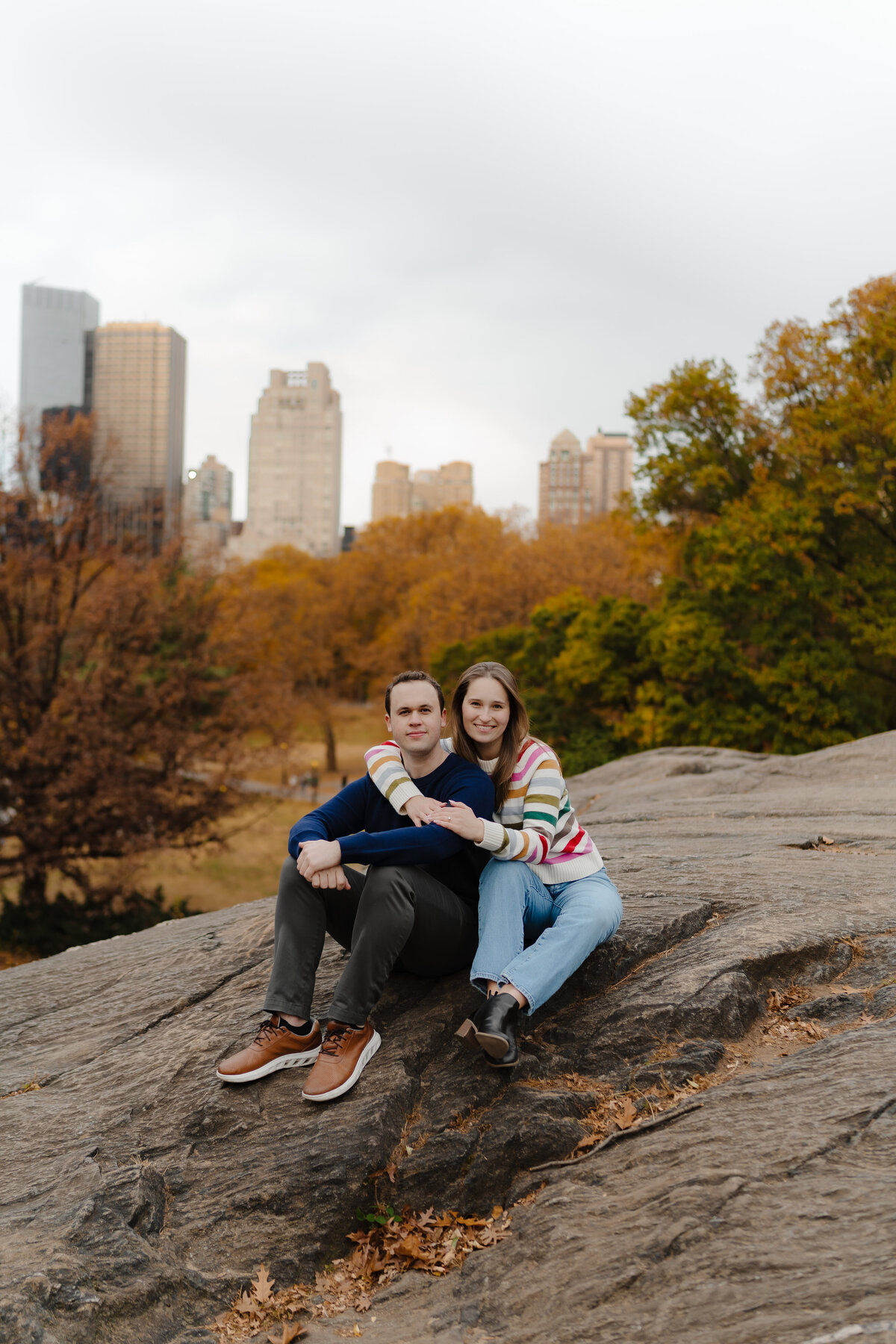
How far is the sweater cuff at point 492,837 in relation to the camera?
3.91 meters

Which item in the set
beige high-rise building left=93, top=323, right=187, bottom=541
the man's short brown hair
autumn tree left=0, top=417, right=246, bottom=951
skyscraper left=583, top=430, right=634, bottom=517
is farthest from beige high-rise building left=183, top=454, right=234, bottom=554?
skyscraper left=583, top=430, right=634, bottom=517

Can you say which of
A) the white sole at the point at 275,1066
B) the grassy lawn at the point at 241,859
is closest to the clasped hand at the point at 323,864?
the white sole at the point at 275,1066

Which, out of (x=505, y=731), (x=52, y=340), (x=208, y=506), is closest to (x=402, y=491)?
(x=208, y=506)

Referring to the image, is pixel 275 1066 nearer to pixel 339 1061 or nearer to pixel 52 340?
pixel 339 1061

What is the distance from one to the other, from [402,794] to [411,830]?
0.24 m

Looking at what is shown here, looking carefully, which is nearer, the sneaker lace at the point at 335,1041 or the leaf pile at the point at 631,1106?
the leaf pile at the point at 631,1106

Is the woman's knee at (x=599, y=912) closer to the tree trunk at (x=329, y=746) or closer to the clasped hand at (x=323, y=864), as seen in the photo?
the clasped hand at (x=323, y=864)

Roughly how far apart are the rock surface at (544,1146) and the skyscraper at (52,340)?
67309 mm

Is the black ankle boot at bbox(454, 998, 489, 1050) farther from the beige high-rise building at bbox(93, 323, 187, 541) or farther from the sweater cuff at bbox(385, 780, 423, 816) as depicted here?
the beige high-rise building at bbox(93, 323, 187, 541)

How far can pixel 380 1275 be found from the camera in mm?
3344

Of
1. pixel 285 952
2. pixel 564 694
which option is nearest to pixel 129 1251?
pixel 285 952

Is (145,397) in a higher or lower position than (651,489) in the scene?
higher

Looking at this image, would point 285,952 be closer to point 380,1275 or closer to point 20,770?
point 380,1275

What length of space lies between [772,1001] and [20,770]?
1582 cm
